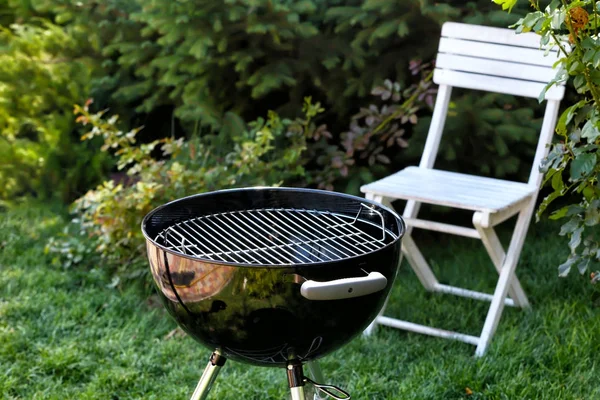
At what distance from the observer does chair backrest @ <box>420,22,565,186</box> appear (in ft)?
9.65

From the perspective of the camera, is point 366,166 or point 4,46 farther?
point 4,46

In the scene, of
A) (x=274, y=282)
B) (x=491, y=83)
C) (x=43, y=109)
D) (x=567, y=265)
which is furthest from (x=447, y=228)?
(x=43, y=109)

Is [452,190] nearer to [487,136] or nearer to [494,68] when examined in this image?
[494,68]

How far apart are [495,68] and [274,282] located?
1.79 meters

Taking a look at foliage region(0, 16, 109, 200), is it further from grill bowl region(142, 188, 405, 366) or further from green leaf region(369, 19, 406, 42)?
grill bowl region(142, 188, 405, 366)

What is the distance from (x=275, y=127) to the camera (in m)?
3.61

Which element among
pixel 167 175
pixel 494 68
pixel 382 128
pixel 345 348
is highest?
pixel 494 68

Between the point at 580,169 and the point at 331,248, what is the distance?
78 centimetres

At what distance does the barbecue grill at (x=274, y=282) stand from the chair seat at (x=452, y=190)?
0.66 m

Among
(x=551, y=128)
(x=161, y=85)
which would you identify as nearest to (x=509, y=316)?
(x=551, y=128)

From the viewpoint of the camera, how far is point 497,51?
306cm

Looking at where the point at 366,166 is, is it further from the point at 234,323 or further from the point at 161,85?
the point at 234,323

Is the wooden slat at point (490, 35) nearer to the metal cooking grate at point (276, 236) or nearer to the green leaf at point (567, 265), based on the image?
the green leaf at point (567, 265)

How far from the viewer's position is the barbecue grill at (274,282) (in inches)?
63.9
